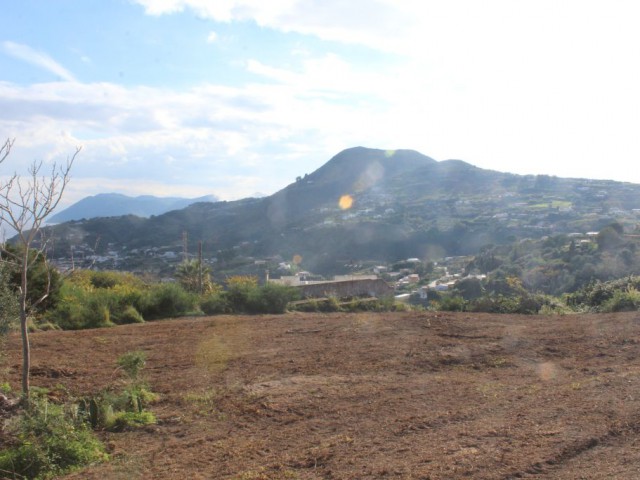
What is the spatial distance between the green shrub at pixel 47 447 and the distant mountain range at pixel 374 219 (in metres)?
37.9

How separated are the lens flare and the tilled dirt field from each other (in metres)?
75.2

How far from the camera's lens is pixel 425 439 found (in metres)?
5.68

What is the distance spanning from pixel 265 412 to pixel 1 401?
2.96m

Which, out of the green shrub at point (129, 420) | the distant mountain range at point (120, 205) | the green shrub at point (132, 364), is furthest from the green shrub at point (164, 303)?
the distant mountain range at point (120, 205)

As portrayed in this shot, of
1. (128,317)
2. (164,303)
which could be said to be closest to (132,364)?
(128,317)

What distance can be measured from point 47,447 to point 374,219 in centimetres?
6839

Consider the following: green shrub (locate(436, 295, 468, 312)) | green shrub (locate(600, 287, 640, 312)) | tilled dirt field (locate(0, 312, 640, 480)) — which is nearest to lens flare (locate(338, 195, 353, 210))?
green shrub (locate(436, 295, 468, 312))

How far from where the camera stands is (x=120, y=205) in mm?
142500

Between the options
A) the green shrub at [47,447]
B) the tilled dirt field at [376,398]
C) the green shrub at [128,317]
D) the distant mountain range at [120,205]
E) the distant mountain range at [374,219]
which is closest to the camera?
the tilled dirt field at [376,398]

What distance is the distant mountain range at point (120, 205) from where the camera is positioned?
129250mm

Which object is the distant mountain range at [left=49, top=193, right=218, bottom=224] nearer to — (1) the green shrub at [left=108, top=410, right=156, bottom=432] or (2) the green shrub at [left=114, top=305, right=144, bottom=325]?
(2) the green shrub at [left=114, top=305, right=144, bottom=325]

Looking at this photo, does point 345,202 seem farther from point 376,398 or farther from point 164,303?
point 376,398

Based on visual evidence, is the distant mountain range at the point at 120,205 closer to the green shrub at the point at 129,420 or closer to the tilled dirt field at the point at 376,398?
the tilled dirt field at the point at 376,398

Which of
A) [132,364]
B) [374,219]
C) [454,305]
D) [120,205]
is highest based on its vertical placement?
[120,205]
